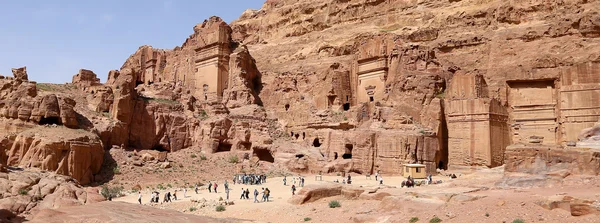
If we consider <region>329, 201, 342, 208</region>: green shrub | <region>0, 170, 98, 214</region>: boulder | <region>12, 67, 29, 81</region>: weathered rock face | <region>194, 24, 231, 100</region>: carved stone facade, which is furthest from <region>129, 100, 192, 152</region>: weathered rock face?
<region>0, 170, 98, 214</region>: boulder

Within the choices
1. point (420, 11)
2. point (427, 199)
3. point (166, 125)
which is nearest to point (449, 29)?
point (420, 11)

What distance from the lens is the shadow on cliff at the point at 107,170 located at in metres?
33.7

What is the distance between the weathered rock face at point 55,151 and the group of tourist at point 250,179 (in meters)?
9.18

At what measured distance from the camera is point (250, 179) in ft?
111

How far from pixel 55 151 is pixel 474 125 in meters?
26.3

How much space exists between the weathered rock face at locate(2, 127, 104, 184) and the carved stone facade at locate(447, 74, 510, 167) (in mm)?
23810

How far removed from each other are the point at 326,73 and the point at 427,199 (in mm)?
26661

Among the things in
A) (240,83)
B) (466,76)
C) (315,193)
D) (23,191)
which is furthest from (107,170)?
(466,76)

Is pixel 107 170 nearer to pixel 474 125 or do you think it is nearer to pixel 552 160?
pixel 474 125

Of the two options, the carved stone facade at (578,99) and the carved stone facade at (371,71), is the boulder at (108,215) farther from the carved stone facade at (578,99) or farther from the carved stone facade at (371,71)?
the carved stone facade at (371,71)

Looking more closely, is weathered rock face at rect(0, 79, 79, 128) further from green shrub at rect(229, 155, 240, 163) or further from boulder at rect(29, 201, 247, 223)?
boulder at rect(29, 201, 247, 223)

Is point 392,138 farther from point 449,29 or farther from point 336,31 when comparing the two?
point 336,31

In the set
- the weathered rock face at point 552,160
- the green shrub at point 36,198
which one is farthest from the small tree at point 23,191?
the weathered rock face at point 552,160

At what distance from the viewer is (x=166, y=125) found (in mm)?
42875
